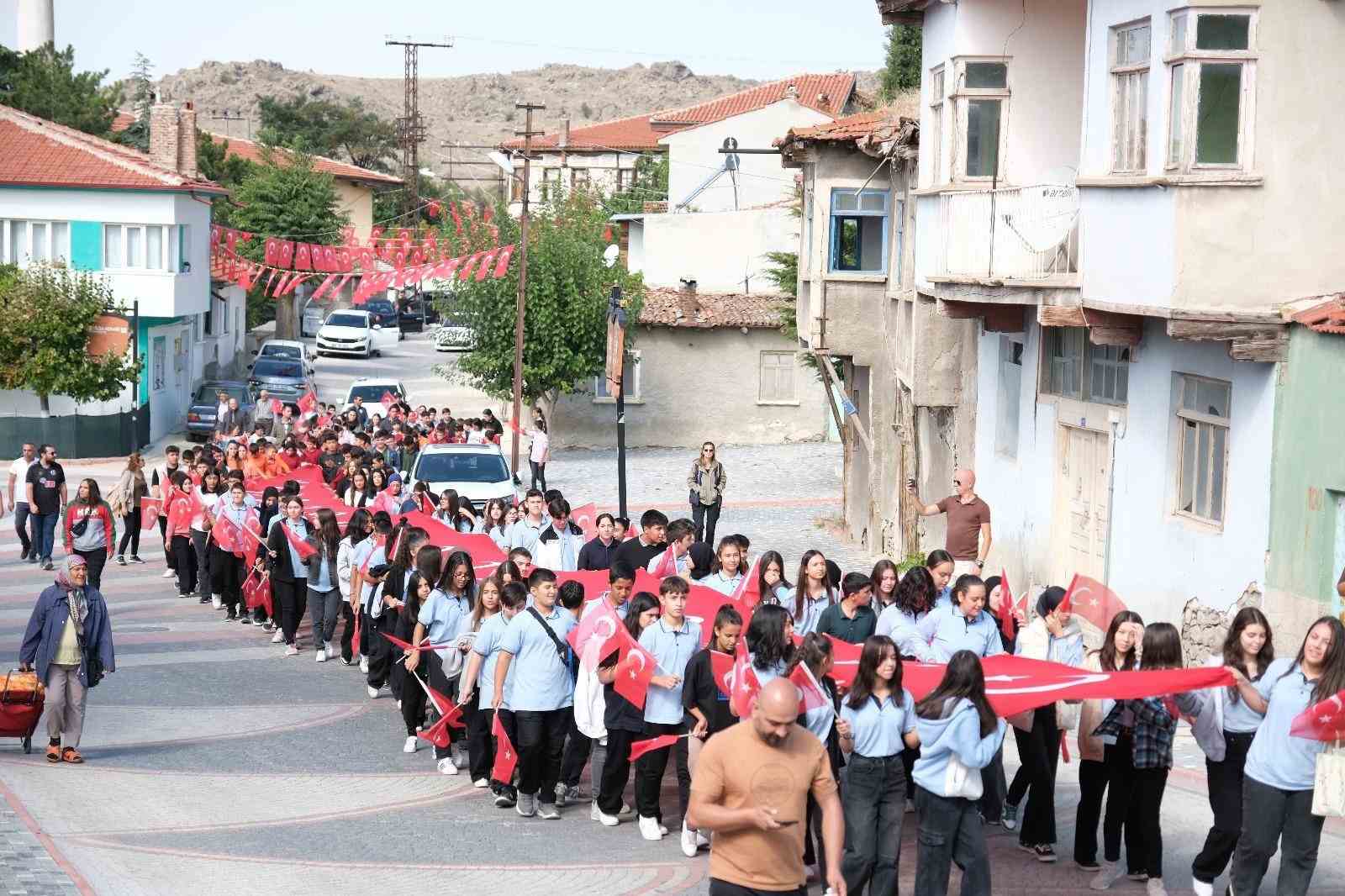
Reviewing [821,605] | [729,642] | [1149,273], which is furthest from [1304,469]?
[729,642]

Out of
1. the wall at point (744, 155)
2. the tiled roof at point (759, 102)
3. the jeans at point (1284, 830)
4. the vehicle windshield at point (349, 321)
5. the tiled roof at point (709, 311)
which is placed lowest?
the jeans at point (1284, 830)

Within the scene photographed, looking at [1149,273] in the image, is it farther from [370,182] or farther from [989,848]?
[370,182]

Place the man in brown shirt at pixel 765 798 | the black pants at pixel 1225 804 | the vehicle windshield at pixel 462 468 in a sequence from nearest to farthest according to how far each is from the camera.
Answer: the man in brown shirt at pixel 765 798 < the black pants at pixel 1225 804 < the vehicle windshield at pixel 462 468

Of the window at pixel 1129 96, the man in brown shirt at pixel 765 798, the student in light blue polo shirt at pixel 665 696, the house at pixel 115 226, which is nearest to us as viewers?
the man in brown shirt at pixel 765 798

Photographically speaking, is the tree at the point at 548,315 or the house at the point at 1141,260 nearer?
the house at the point at 1141,260

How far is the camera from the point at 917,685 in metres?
11.5

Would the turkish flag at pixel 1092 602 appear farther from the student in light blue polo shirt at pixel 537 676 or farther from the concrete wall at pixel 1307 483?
the student in light blue polo shirt at pixel 537 676

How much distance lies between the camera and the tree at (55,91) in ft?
213

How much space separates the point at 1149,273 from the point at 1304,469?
7.91ft

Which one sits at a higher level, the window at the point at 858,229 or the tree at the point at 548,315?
the window at the point at 858,229

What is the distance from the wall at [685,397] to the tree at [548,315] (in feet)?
4.35

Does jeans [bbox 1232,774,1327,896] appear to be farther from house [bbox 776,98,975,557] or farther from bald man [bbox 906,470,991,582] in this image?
house [bbox 776,98,975,557]

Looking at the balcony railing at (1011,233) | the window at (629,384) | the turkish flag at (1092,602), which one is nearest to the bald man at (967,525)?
the balcony railing at (1011,233)

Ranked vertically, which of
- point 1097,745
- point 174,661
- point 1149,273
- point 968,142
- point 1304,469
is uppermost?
point 968,142
